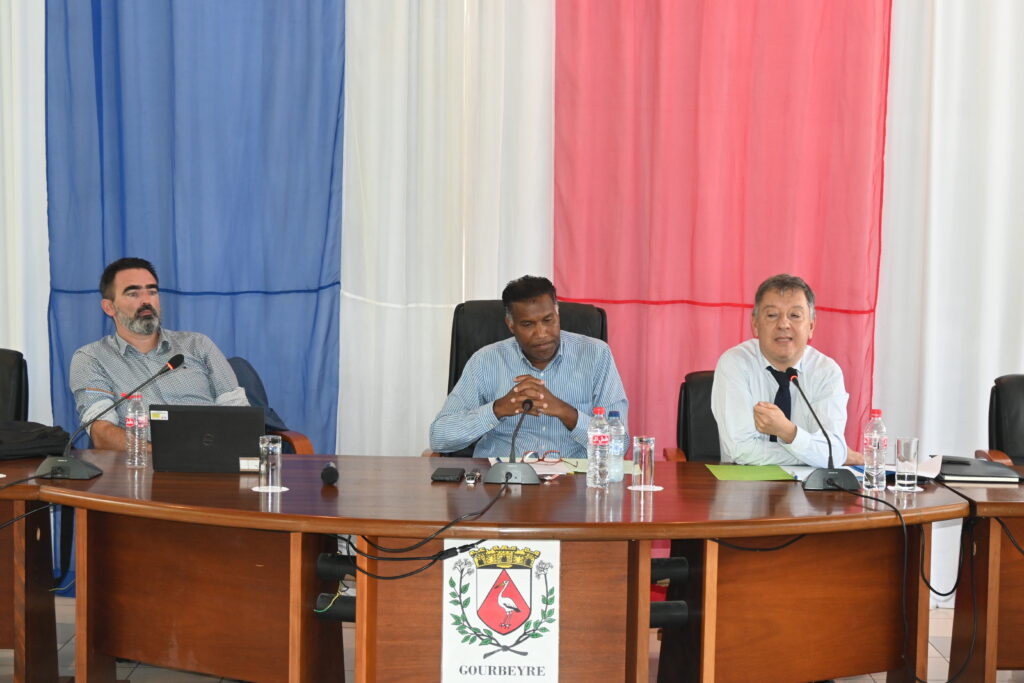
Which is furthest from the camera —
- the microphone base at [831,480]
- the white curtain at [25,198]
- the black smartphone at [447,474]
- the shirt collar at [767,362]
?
the white curtain at [25,198]

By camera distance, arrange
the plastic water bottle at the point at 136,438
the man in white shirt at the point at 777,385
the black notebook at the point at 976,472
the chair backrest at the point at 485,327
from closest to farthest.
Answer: the black notebook at the point at 976,472
the plastic water bottle at the point at 136,438
the man in white shirt at the point at 777,385
the chair backrest at the point at 485,327

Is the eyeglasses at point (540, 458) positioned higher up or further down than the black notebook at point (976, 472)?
further down

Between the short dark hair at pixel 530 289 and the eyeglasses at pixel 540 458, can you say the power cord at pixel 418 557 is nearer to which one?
the eyeglasses at pixel 540 458

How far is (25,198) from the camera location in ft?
13.9

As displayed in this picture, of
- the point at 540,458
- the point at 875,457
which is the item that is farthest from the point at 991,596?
the point at 540,458

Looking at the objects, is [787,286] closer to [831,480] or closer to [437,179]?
[831,480]

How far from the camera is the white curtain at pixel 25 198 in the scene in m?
4.19

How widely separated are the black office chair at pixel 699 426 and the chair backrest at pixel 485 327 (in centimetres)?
39

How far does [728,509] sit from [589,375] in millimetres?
1160

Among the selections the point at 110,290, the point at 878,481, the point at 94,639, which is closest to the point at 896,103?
the point at 878,481

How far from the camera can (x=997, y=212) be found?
3982mm

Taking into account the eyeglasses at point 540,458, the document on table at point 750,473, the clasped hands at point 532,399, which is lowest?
the eyeglasses at point 540,458

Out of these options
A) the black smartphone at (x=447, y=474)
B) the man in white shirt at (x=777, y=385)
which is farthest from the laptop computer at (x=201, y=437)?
the man in white shirt at (x=777, y=385)

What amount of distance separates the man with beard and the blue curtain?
400 mm
